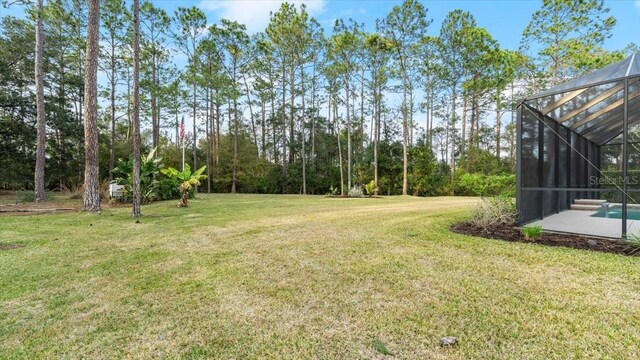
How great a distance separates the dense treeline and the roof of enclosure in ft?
14.5

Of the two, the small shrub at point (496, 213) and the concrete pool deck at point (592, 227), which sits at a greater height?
the small shrub at point (496, 213)

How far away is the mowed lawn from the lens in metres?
2.00

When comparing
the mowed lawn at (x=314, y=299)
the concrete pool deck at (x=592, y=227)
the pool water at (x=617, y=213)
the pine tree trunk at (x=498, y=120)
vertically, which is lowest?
the mowed lawn at (x=314, y=299)

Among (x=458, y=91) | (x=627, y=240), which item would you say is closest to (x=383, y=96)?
(x=458, y=91)

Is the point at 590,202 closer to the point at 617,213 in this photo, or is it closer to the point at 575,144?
the point at 575,144

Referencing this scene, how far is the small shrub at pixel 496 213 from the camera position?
5629 mm

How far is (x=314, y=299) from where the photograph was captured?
8.80 feet

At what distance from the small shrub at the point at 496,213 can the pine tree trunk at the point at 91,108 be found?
937 centimetres

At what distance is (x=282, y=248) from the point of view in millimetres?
4336

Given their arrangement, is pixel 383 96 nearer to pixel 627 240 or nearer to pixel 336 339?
pixel 627 240

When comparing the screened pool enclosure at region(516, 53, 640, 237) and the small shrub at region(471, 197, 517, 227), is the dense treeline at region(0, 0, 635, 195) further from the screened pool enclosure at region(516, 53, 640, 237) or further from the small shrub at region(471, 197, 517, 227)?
the small shrub at region(471, 197, 517, 227)

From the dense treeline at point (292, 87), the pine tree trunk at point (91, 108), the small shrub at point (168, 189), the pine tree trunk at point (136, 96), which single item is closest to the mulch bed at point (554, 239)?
the pine tree trunk at point (136, 96)

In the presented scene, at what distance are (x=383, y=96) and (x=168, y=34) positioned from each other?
15239 mm

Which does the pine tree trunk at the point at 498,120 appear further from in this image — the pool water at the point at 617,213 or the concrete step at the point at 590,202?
the pool water at the point at 617,213
